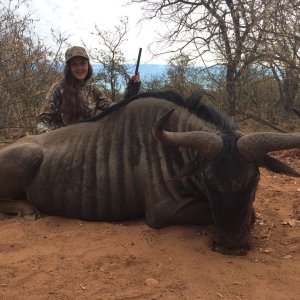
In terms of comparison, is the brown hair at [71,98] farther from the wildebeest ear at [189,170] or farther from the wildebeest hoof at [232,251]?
the wildebeest hoof at [232,251]

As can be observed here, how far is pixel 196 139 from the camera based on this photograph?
3594mm

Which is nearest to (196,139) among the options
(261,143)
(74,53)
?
(261,143)

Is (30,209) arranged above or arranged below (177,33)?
below

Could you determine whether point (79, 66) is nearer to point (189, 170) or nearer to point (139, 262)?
point (189, 170)

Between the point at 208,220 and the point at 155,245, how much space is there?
592mm

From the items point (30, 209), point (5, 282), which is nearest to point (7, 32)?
point (30, 209)

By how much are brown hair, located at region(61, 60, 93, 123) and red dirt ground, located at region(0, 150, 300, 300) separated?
1611 mm

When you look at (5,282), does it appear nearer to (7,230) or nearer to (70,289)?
(70,289)

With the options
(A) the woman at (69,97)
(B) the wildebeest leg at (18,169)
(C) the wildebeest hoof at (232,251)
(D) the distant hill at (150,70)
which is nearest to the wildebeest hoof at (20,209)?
(B) the wildebeest leg at (18,169)

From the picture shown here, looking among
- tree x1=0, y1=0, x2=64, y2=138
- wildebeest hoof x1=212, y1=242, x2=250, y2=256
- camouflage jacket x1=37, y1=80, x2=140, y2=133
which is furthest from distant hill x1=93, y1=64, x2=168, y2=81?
wildebeest hoof x1=212, y1=242, x2=250, y2=256

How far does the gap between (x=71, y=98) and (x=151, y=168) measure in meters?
1.86

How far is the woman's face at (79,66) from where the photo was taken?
5.72 metres

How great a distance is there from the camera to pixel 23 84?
9.49 m

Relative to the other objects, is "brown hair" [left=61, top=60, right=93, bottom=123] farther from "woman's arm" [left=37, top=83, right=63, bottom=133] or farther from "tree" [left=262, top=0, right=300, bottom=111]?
"tree" [left=262, top=0, right=300, bottom=111]
